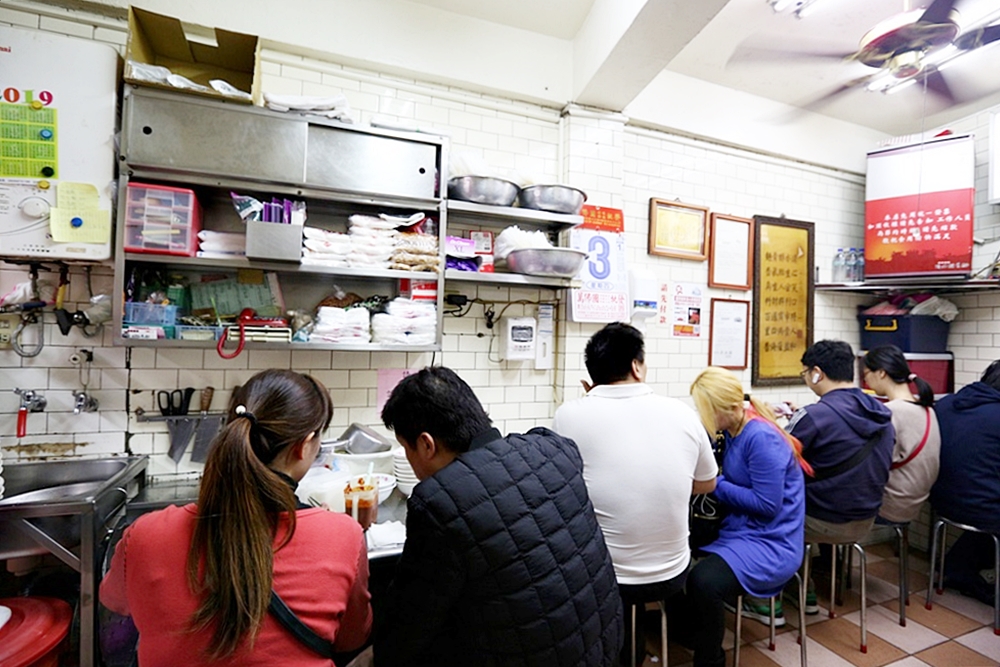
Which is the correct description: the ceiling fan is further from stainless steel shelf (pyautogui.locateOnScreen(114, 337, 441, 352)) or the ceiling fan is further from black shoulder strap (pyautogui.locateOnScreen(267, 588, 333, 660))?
black shoulder strap (pyautogui.locateOnScreen(267, 588, 333, 660))

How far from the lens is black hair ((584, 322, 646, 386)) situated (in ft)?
5.95

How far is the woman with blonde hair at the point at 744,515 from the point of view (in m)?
1.87

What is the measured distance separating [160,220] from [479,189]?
55.9 inches

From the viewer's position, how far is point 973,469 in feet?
8.85

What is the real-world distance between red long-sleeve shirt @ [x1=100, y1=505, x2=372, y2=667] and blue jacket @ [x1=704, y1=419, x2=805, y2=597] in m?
1.66

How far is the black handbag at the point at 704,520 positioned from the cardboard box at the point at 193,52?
2751 millimetres

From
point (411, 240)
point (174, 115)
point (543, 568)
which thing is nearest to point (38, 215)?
point (174, 115)

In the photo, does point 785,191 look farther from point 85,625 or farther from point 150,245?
point 85,625

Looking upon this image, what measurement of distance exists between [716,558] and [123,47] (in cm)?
354

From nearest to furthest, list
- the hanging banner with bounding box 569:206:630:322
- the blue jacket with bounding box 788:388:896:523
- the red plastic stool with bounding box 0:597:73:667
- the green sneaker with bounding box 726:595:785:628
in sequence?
the red plastic stool with bounding box 0:597:73:667
the blue jacket with bounding box 788:388:896:523
the green sneaker with bounding box 726:595:785:628
the hanging banner with bounding box 569:206:630:322

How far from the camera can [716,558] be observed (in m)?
1.99

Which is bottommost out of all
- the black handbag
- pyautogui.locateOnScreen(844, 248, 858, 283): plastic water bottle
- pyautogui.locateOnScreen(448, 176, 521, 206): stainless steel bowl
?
the black handbag

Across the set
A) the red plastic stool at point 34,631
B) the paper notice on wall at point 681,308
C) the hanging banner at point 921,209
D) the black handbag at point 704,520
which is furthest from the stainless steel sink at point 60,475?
the hanging banner at point 921,209

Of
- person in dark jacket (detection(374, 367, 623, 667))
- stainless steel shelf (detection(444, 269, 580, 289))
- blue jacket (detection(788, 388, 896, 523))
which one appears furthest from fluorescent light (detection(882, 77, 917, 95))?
person in dark jacket (detection(374, 367, 623, 667))
